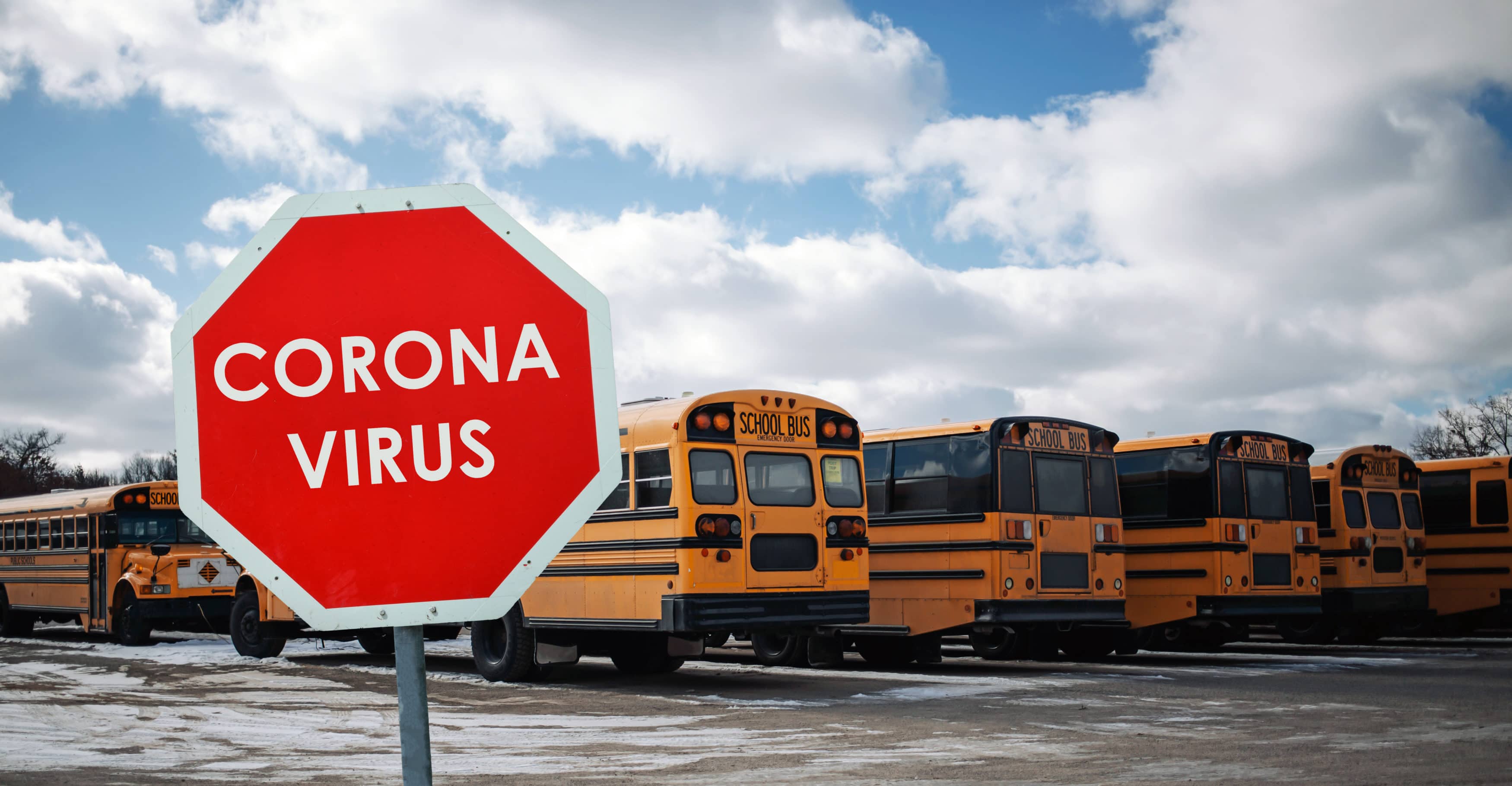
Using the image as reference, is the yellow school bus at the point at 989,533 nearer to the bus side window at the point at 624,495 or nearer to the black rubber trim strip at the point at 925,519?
the black rubber trim strip at the point at 925,519

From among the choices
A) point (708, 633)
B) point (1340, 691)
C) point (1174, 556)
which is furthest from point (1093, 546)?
point (708, 633)

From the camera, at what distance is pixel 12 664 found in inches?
623

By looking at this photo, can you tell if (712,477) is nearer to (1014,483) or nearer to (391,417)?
(1014,483)

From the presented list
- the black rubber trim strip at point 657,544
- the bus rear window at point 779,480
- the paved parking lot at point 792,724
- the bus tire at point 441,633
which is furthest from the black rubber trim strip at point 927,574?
the bus tire at point 441,633

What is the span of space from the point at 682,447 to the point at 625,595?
1.44 metres

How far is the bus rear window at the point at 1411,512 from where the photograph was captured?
18.3 m

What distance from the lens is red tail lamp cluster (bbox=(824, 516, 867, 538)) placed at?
480 inches

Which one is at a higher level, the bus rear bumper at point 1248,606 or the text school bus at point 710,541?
the text school bus at point 710,541

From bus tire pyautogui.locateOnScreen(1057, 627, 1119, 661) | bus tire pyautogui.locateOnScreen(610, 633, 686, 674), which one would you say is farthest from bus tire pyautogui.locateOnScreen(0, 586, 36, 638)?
bus tire pyautogui.locateOnScreen(1057, 627, 1119, 661)

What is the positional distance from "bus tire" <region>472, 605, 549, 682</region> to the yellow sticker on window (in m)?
3.15

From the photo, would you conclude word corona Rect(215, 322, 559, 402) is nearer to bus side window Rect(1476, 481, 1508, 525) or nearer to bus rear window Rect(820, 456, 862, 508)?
bus rear window Rect(820, 456, 862, 508)

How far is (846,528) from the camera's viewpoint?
12.3 meters

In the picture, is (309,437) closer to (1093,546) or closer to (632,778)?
(632,778)

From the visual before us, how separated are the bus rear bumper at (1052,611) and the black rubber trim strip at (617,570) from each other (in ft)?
11.7
